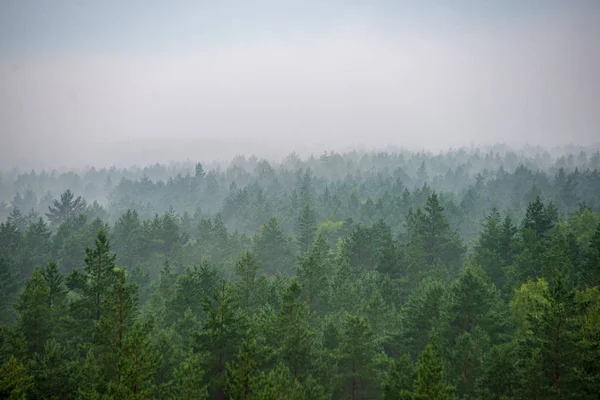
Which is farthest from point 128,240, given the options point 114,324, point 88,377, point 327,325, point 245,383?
point 245,383

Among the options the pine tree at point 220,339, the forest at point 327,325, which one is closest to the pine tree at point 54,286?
the forest at point 327,325

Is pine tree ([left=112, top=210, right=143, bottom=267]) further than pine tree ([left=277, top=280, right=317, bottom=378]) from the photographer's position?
Yes

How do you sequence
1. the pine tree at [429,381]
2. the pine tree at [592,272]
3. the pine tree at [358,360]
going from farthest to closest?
the pine tree at [592,272], the pine tree at [358,360], the pine tree at [429,381]

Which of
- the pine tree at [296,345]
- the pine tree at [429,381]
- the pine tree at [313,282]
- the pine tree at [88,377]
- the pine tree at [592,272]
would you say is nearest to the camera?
the pine tree at [429,381]

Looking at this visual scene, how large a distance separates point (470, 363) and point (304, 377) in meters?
10.9

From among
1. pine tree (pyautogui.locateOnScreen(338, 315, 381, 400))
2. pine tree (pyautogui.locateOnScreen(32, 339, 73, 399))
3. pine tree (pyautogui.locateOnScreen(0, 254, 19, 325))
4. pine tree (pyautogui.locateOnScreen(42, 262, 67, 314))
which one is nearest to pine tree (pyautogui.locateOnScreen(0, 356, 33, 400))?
pine tree (pyautogui.locateOnScreen(32, 339, 73, 399))

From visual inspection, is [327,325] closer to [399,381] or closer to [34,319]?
[399,381]

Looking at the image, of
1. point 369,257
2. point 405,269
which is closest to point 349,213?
point 369,257

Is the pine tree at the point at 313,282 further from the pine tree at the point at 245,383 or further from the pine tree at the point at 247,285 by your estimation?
the pine tree at the point at 245,383

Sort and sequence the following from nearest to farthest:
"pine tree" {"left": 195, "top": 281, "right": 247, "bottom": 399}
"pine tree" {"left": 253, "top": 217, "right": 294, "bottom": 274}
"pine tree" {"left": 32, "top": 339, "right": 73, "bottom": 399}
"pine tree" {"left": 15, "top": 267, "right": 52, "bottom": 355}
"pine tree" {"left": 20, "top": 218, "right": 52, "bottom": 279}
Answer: "pine tree" {"left": 32, "top": 339, "right": 73, "bottom": 399}
"pine tree" {"left": 195, "top": 281, "right": 247, "bottom": 399}
"pine tree" {"left": 15, "top": 267, "right": 52, "bottom": 355}
"pine tree" {"left": 20, "top": 218, "right": 52, "bottom": 279}
"pine tree" {"left": 253, "top": 217, "right": 294, "bottom": 274}

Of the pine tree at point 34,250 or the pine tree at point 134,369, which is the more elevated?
the pine tree at point 134,369

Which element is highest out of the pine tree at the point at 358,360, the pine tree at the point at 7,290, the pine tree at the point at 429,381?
the pine tree at the point at 429,381

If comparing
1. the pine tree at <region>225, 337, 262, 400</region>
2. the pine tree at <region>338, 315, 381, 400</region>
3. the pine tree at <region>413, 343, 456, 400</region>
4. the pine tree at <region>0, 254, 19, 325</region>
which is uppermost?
the pine tree at <region>413, 343, 456, 400</region>

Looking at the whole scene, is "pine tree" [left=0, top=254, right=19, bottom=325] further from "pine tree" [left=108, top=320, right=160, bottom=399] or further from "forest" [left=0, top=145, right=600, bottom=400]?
"pine tree" [left=108, top=320, right=160, bottom=399]
